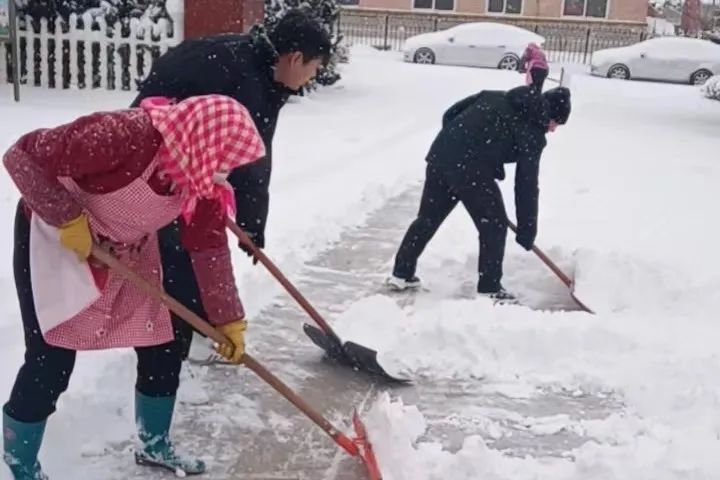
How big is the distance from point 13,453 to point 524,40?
23510 mm

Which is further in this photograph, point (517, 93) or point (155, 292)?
point (517, 93)

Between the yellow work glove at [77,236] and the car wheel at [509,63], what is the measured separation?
74.6 ft

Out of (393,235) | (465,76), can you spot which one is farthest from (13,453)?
(465,76)

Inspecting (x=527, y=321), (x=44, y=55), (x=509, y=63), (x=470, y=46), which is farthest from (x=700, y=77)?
(x=527, y=321)

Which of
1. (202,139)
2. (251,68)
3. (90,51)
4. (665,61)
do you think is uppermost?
(251,68)

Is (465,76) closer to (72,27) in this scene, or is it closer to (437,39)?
(437,39)

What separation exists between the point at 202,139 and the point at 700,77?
939 inches

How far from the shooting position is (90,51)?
1195 centimetres

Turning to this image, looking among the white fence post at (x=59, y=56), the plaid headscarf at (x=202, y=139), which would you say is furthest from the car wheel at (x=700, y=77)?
the plaid headscarf at (x=202, y=139)

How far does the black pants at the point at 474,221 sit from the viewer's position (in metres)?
5.11

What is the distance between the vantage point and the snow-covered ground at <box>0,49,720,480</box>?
11.1 ft

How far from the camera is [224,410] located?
3752 millimetres

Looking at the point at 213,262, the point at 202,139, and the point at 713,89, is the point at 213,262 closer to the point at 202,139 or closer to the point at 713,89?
the point at 202,139

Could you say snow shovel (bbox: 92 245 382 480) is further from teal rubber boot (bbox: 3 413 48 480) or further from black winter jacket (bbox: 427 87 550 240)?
black winter jacket (bbox: 427 87 550 240)
